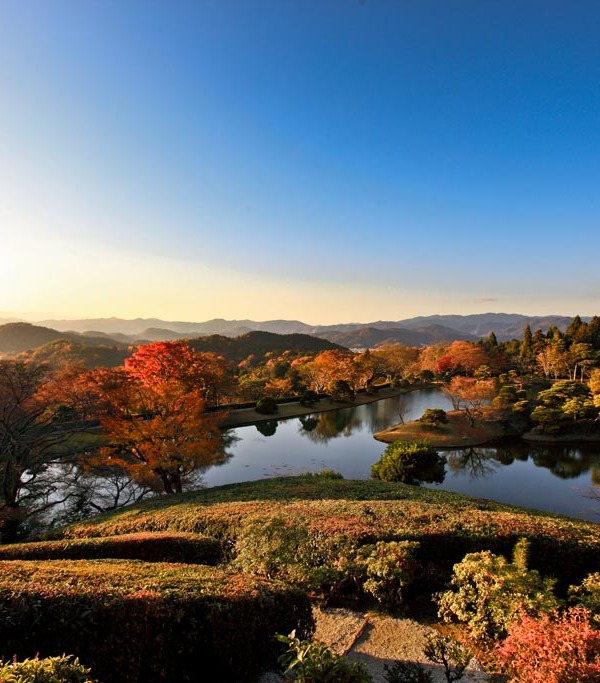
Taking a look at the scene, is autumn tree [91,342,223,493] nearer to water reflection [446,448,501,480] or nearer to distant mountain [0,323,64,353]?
water reflection [446,448,501,480]

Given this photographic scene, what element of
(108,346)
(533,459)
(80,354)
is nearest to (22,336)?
(108,346)

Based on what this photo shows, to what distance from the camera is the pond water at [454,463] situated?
17.7 meters

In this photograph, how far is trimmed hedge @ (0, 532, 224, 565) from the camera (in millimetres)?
7785

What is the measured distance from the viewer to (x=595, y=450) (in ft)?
80.2

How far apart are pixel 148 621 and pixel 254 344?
98122 mm

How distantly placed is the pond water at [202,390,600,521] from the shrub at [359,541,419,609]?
42.0 feet

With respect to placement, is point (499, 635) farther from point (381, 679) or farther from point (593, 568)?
point (593, 568)

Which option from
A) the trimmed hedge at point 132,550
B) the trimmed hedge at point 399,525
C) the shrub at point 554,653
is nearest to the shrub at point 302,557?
the trimmed hedge at point 399,525

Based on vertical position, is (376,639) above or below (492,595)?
below

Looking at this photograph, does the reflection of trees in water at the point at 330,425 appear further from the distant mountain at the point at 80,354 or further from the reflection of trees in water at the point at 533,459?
the distant mountain at the point at 80,354

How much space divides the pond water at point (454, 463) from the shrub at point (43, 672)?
18028 millimetres

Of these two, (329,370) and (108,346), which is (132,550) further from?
(108,346)

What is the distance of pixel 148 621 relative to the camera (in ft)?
13.3

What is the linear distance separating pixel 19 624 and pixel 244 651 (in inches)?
95.7
